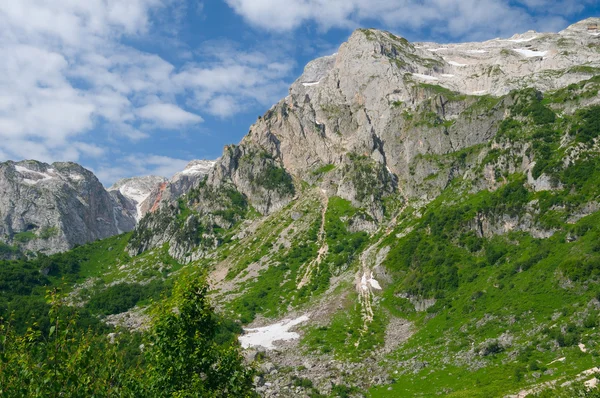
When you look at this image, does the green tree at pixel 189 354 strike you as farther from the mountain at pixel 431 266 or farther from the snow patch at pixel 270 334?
the snow patch at pixel 270 334

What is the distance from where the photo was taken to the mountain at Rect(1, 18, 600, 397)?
71.4 meters

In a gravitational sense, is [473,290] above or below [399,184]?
below

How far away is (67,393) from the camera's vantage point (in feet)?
47.1

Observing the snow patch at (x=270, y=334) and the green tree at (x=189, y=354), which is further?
the snow patch at (x=270, y=334)

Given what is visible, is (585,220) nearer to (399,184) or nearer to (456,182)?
(456,182)

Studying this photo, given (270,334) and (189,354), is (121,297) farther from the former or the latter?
(189,354)

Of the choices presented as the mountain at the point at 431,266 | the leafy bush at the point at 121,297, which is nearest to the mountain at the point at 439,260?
the mountain at the point at 431,266

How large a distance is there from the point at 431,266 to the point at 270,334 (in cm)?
4477

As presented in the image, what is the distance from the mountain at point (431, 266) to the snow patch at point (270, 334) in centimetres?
62

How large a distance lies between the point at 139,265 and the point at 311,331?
355 ft

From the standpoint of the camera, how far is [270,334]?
110812 mm

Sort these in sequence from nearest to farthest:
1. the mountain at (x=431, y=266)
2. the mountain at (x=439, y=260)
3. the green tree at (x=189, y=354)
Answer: the green tree at (x=189, y=354), the mountain at (x=431, y=266), the mountain at (x=439, y=260)

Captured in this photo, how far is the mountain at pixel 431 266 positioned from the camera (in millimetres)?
71438

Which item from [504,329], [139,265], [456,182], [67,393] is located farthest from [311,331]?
[139,265]
